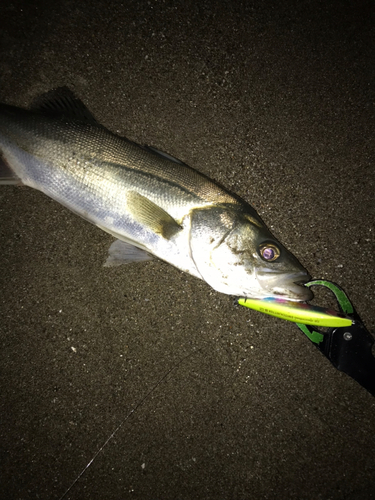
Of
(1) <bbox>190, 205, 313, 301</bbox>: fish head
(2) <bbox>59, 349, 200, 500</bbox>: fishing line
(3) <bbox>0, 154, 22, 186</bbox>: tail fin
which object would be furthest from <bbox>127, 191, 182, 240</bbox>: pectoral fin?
(2) <bbox>59, 349, 200, 500</bbox>: fishing line

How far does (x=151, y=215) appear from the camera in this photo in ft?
5.92

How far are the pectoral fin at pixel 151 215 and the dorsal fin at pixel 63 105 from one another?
716mm

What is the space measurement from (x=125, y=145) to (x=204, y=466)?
2.43 metres

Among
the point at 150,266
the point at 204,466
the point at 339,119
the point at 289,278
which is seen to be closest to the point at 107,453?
the point at 204,466

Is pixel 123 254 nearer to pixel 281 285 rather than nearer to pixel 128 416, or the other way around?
pixel 281 285

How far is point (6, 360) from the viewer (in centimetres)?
222

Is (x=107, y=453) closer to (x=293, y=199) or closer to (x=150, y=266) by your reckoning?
(x=150, y=266)

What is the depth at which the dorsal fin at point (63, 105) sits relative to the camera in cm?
203

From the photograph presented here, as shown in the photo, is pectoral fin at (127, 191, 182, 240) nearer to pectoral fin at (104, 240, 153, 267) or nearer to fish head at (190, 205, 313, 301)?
fish head at (190, 205, 313, 301)

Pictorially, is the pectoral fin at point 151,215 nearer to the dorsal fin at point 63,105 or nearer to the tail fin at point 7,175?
the dorsal fin at point 63,105

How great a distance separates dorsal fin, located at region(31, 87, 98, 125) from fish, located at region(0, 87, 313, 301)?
0.50 feet

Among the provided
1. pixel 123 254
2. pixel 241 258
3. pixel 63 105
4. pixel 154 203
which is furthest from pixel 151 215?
pixel 63 105

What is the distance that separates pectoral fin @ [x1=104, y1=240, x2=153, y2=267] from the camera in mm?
2072

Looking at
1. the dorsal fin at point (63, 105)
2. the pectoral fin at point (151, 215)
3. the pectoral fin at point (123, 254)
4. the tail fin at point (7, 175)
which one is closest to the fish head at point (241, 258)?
the pectoral fin at point (151, 215)
